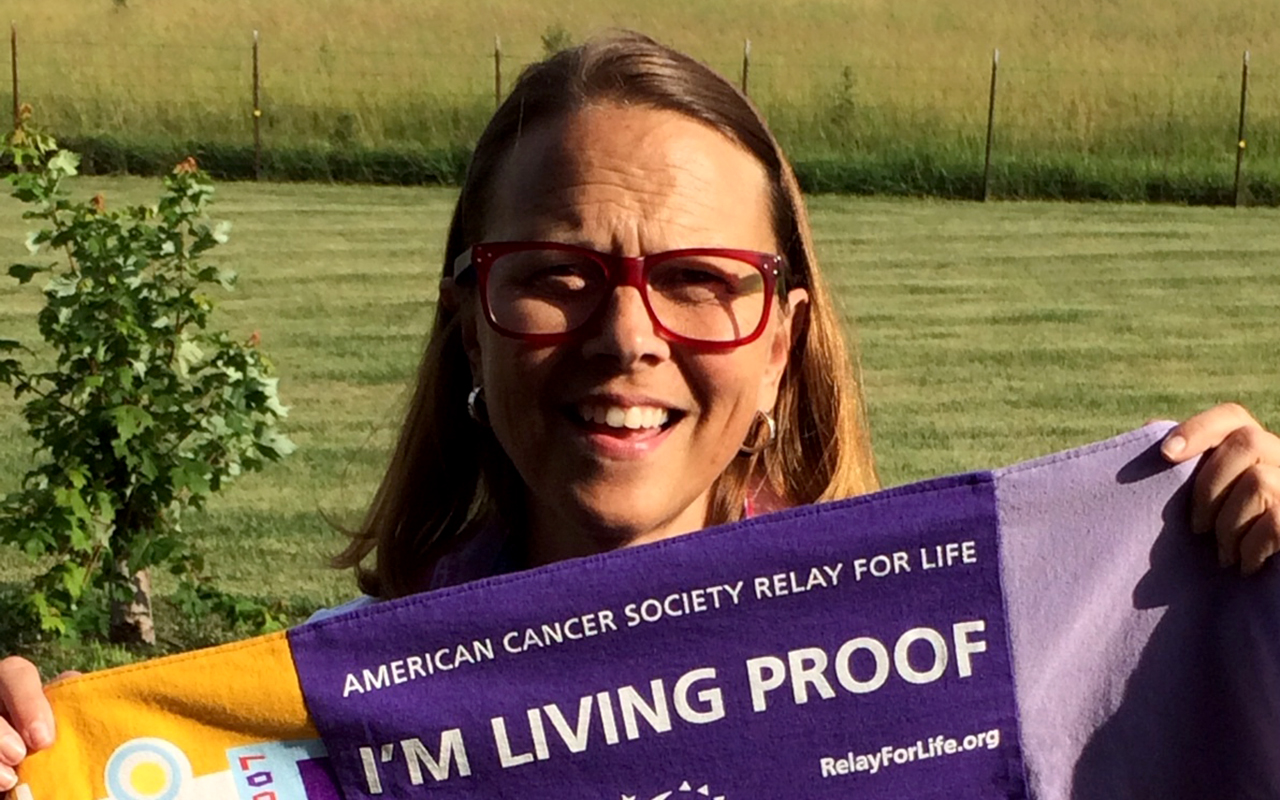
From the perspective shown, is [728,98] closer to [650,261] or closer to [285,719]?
[650,261]

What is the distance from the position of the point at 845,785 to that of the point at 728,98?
0.92 metres

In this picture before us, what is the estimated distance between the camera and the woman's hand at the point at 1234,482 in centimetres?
209

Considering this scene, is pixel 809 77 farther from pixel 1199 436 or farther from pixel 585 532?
pixel 1199 436

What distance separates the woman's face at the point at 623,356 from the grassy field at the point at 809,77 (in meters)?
20.2

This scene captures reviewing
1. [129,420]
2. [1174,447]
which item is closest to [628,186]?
[1174,447]

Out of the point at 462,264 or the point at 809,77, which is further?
the point at 809,77

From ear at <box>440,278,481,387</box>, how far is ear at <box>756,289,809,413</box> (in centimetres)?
40

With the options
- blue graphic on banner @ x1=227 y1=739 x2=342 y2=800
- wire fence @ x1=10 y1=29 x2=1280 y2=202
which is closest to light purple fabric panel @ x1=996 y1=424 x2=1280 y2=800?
blue graphic on banner @ x1=227 y1=739 x2=342 y2=800

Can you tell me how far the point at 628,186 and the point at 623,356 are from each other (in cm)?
23

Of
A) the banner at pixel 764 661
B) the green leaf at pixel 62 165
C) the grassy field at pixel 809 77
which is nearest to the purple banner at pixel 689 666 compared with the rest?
the banner at pixel 764 661

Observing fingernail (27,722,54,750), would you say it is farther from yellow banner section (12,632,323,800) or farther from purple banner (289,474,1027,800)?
purple banner (289,474,1027,800)

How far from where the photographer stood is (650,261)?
2252 mm

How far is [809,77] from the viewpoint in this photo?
30.1 metres

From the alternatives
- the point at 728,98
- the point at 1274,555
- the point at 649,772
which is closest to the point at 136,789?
the point at 649,772
